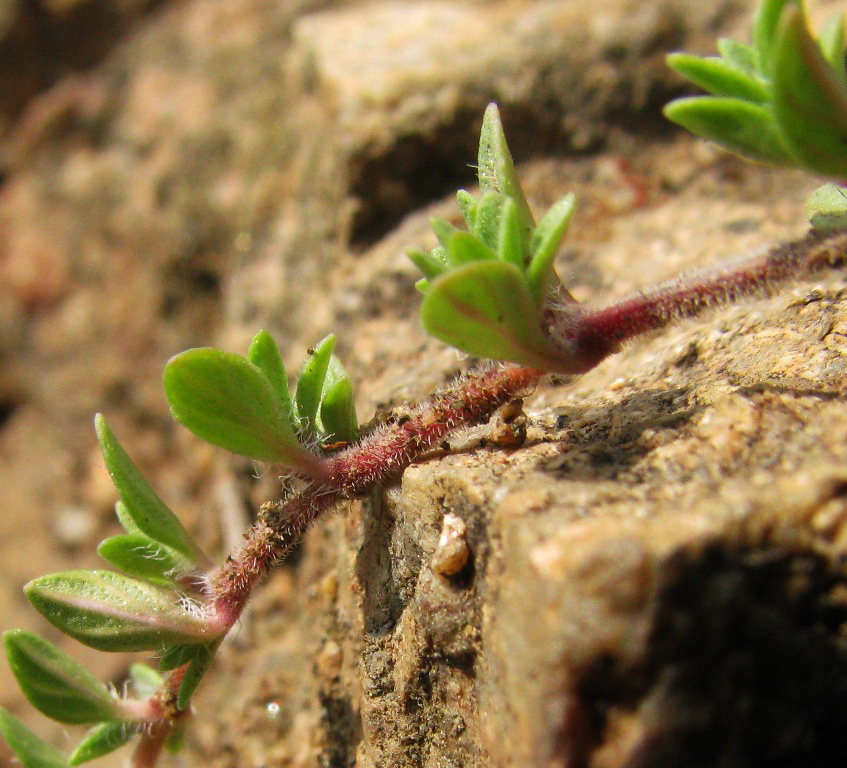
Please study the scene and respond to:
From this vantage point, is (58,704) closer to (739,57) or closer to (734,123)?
(734,123)

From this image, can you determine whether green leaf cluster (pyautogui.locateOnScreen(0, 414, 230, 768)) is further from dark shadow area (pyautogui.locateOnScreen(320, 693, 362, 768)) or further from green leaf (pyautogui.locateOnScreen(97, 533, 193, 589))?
dark shadow area (pyautogui.locateOnScreen(320, 693, 362, 768))

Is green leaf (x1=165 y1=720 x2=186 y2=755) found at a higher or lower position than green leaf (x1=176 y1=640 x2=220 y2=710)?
lower

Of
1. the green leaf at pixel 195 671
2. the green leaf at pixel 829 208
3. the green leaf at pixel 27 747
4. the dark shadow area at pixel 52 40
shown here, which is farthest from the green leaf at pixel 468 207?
the dark shadow area at pixel 52 40

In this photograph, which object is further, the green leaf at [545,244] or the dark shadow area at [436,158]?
the dark shadow area at [436,158]

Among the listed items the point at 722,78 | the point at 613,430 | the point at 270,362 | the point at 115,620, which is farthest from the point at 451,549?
the point at 722,78

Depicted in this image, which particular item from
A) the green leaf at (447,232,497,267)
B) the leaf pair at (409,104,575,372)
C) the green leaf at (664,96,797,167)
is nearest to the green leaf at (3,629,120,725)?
the leaf pair at (409,104,575,372)

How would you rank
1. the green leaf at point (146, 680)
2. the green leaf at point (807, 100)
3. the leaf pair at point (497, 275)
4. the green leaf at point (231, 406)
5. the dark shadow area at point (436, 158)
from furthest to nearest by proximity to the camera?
the dark shadow area at point (436, 158)
the green leaf at point (146, 680)
the green leaf at point (231, 406)
the leaf pair at point (497, 275)
the green leaf at point (807, 100)

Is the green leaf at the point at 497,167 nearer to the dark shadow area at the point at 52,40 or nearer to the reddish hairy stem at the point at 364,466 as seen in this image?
the reddish hairy stem at the point at 364,466
